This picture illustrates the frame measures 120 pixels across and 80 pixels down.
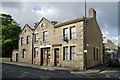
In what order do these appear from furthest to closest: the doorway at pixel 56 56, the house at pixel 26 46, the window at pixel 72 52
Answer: the house at pixel 26 46, the doorway at pixel 56 56, the window at pixel 72 52

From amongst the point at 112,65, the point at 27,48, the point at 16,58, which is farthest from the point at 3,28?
the point at 112,65

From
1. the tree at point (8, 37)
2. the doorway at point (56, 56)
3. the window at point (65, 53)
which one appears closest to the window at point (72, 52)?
the window at point (65, 53)

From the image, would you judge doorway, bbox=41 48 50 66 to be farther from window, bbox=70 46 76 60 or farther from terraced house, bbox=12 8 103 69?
window, bbox=70 46 76 60

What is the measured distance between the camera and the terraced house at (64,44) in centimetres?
2514

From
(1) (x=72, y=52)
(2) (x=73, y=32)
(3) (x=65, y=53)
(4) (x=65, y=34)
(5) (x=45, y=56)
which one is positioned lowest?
(5) (x=45, y=56)

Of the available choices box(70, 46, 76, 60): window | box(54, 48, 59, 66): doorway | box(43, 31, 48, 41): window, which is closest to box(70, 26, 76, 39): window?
box(70, 46, 76, 60): window

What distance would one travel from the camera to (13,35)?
55906 mm

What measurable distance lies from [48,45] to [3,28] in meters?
27.6

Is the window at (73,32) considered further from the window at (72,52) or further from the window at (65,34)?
the window at (72,52)

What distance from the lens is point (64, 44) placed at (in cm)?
2742

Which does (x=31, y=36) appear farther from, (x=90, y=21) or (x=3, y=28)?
(x=3, y=28)

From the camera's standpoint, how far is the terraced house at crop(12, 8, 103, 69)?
2514cm

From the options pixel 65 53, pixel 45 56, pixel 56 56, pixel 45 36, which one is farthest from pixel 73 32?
pixel 45 56

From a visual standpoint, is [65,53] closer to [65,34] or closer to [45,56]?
[65,34]
